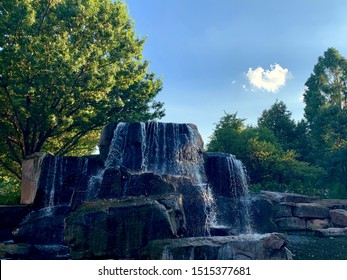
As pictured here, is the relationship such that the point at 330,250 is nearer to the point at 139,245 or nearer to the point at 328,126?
the point at 139,245

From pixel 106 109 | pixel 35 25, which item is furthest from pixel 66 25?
pixel 106 109

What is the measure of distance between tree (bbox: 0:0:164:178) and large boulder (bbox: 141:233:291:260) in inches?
567

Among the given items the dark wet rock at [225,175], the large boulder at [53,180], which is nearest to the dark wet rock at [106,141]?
the large boulder at [53,180]

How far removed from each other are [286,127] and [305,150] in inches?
184

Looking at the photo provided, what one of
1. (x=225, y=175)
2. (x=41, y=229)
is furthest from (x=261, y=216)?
(x=41, y=229)

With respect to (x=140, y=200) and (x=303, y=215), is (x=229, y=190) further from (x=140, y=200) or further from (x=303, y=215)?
→ (x=140, y=200)

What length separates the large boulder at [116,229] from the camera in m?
10.3

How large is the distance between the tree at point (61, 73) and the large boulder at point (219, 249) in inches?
567

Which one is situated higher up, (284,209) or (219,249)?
(284,209)

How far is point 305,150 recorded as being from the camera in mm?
44000

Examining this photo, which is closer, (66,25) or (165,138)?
(165,138)

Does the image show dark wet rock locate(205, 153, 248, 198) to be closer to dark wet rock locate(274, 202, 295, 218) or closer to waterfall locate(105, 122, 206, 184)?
waterfall locate(105, 122, 206, 184)

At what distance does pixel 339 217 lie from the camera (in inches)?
970

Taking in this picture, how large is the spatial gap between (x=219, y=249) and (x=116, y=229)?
336 centimetres
